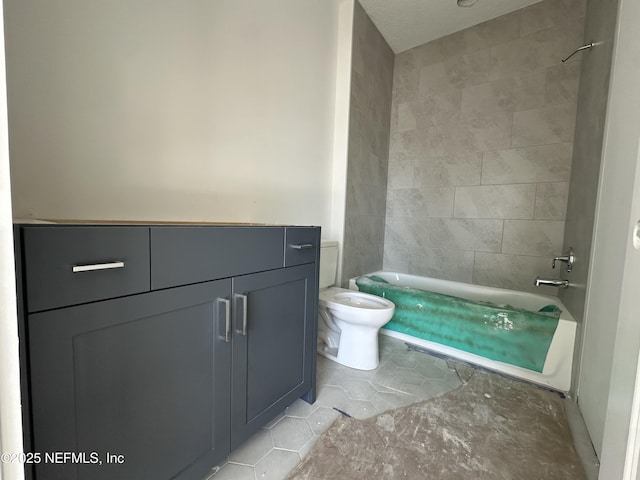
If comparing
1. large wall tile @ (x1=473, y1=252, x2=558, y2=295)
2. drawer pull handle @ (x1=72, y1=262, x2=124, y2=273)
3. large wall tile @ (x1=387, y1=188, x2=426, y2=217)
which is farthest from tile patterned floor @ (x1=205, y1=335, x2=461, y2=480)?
large wall tile @ (x1=387, y1=188, x2=426, y2=217)

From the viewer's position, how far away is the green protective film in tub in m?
1.67

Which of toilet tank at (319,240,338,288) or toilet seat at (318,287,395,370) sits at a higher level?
toilet tank at (319,240,338,288)

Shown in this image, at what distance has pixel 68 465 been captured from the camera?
2.09 feet

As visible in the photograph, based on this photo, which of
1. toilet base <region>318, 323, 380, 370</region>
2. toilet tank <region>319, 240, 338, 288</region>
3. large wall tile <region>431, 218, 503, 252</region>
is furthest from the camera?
large wall tile <region>431, 218, 503, 252</region>

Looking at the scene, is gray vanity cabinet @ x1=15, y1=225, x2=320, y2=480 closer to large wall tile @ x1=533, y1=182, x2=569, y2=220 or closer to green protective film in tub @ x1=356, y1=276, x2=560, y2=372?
green protective film in tub @ x1=356, y1=276, x2=560, y2=372

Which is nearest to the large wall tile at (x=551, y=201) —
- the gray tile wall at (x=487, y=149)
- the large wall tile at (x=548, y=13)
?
the gray tile wall at (x=487, y=149)

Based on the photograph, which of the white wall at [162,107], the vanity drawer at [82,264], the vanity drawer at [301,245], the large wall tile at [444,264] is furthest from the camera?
the large wall tile at [444,264]

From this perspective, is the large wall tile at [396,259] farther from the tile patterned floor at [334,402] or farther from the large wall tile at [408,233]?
the tile patterned floor at [334,402]

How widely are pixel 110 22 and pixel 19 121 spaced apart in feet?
1.65

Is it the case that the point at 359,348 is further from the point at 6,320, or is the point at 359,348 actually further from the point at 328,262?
the point at 6,320

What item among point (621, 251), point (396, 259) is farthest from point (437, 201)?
point (621, 251)

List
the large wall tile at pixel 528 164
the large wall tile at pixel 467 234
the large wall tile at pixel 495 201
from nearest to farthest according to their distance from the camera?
the large wall tile at pixel 528 164 < the large wall tile at pixel 495 201 < the large wall tile at pixel 467 234

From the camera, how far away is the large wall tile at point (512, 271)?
7.44 feet

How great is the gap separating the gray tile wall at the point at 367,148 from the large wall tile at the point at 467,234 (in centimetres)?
57
